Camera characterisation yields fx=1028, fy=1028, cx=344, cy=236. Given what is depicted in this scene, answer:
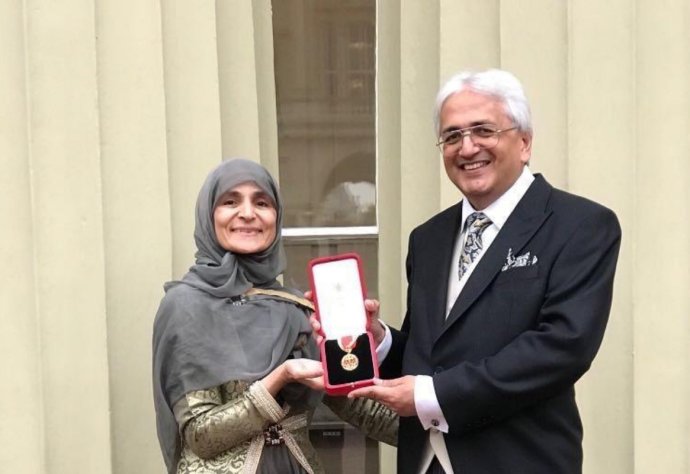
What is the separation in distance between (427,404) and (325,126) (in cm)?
174

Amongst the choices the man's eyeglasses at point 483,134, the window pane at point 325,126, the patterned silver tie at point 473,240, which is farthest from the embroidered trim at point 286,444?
the window pane at point 325,126

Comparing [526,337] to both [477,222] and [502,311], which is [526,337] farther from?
[477,222]

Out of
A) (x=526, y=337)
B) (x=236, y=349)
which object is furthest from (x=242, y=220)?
(x=526, y=337)

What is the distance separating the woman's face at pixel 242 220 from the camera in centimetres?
281

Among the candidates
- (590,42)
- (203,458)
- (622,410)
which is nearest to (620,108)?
(590,42)

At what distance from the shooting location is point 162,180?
3596 mm

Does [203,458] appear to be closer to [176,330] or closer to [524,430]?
[176,330]

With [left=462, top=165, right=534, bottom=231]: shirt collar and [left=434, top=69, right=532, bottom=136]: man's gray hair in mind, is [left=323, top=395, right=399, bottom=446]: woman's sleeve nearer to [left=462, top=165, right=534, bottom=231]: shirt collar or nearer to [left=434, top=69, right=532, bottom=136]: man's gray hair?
[left=462, top=165, right=534, bottom=231]: shirt collar

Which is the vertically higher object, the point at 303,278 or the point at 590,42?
the point at 590,42

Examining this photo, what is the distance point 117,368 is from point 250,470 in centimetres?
107

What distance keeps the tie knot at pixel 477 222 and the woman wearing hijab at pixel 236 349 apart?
0.54 m

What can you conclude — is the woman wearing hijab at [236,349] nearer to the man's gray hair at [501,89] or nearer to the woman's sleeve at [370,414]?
the woman's sleeve at [370,414]

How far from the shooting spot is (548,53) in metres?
3.64

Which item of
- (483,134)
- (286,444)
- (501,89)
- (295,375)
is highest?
(501,89)
